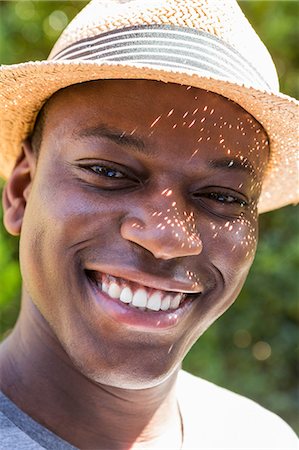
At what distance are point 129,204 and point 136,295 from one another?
0.69 ft

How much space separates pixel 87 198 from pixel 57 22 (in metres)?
2.93

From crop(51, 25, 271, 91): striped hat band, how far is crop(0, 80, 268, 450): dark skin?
62mm

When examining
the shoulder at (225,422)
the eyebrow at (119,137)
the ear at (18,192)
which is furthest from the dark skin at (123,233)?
the shoulder at (225,422)

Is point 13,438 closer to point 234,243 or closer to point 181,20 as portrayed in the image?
point 234,243

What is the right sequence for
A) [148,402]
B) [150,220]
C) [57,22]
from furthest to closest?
1. [57,22]
2. [148,402]
3. [150,220]

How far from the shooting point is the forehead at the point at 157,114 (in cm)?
188

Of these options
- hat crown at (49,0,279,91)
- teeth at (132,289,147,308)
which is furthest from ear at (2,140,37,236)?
teeth at (132,289,147,308)

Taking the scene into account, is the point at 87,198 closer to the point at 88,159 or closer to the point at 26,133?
the point at 88,159

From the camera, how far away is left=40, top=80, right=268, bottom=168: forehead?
1876mm

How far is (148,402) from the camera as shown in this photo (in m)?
2.13

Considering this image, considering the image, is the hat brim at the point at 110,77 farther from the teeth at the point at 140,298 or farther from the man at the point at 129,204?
the teeth at the point at 140,298

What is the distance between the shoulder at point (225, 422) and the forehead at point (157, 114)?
0.80 meters

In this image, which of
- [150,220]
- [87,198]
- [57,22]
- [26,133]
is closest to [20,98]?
[26,133]

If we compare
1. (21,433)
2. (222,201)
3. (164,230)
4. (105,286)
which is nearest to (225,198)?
(222,201)
